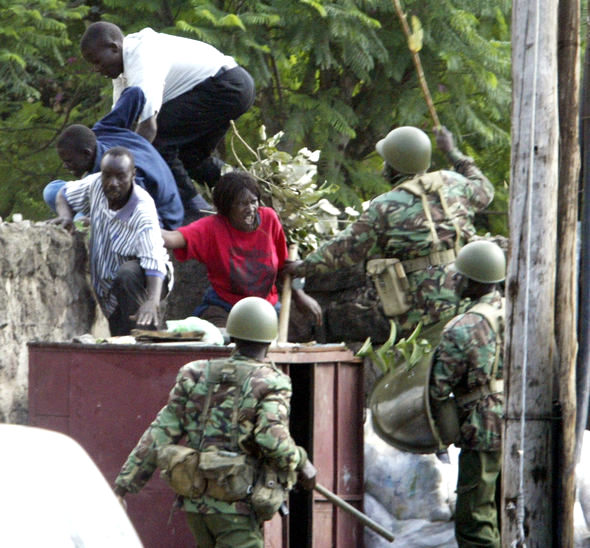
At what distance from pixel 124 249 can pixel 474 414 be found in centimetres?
214

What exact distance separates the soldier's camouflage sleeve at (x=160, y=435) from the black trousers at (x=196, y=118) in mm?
3288

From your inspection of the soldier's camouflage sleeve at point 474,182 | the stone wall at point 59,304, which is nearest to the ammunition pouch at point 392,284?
the soldier's camouflage sleeve at point 474,182

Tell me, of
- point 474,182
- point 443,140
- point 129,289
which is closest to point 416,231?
point 474,182

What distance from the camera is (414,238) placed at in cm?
754

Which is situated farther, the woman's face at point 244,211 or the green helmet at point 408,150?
the woman's face at point 244,211

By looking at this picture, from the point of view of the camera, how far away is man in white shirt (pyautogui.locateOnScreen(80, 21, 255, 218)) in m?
8.47

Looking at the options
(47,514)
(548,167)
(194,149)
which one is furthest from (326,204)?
(47,514)

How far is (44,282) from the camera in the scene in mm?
8031

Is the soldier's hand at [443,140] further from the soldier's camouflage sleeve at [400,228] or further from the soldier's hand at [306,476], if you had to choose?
the soldier's hand at [306,476]

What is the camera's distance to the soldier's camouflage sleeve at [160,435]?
19.1 ft

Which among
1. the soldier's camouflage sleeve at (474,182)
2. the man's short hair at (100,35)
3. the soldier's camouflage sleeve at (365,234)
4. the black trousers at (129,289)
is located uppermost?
the man's short hair at (100,35)

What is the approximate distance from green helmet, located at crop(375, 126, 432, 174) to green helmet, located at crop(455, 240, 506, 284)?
0.98 metres

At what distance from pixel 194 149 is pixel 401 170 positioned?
196 centimetres

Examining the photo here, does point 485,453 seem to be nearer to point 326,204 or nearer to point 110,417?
point 110,417
